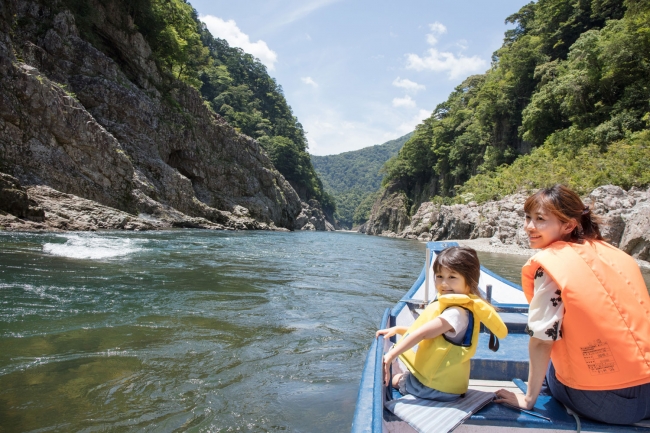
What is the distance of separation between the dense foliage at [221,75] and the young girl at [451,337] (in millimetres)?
Answer: 33064

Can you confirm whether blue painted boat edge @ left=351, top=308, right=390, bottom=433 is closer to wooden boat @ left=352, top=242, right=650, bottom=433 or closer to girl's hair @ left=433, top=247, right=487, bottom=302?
wooden boat @ left=352, top=242, right=650, bottom=433

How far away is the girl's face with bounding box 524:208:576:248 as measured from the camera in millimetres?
1904

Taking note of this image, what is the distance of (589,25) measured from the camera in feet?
103

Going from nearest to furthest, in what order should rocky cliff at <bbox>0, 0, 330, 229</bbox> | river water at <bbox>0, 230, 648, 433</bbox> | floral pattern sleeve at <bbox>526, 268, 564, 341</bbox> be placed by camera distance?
floral pattern sleeve at <bbox>526, 268, 564, 341</bbox>, river water at <bbox>0, 230, 648, 433</bbox>, rocky cliff at <bbox>0, 0, 330, 229</bbox>

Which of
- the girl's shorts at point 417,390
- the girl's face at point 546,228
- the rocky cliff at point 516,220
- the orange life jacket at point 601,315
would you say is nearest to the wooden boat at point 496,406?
the girl's shorts at point 417,390

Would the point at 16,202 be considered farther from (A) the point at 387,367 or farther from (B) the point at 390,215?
(B) the point at 390,215

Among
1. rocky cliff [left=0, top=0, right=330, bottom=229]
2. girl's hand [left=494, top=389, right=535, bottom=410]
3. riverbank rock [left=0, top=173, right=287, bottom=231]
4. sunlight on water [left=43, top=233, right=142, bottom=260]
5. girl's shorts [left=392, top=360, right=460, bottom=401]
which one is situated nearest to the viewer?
girl's hand [left=494, top=389, right=535, bottom=410]

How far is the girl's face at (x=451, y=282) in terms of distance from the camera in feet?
7.20

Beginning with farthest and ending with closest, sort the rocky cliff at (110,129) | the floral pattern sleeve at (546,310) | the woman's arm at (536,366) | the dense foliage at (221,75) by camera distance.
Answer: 1. the dense foliage at (221,75)
2. the rocky cliff at (110,129)
3. the woman's arm at (536,366)
4. the floral pattern sleeve at (546,310)

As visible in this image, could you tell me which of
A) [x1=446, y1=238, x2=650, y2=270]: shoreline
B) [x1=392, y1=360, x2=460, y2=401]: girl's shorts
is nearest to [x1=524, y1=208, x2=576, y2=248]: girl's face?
[x1=392, y1=360, x2=460, y2=401]: girl's shorts

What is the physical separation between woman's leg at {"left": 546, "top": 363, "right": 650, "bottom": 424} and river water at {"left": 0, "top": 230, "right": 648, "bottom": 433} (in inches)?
58.9

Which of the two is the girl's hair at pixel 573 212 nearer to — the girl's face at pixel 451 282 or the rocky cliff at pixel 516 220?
the rocky cliff at pixel 516 220

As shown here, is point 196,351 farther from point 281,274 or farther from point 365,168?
point 365,168

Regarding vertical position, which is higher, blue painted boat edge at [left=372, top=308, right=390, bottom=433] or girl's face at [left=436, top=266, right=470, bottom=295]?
girl's face at [left=436, top=266, right=470, bottom=295]
